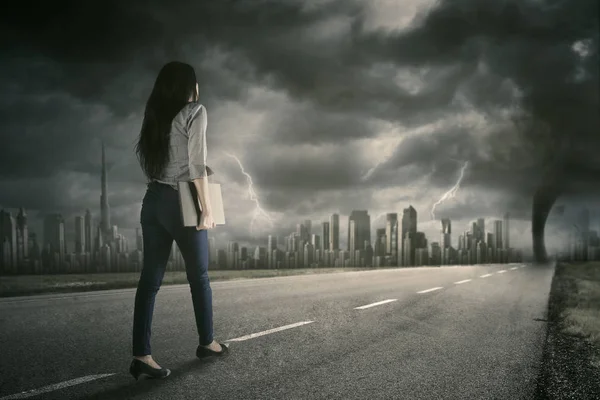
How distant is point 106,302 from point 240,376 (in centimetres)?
544

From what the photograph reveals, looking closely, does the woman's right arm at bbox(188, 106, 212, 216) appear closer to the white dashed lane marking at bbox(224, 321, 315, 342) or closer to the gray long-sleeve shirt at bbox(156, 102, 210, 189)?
the gray long-sleeve shirt at bbox(156, 102, 210, 189)

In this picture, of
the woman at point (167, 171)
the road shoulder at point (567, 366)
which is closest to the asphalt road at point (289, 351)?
the road shoulder at point (567, 366)

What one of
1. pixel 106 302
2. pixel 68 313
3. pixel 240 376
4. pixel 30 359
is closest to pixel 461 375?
pixel 240 376

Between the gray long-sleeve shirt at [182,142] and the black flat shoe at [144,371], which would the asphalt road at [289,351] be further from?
the gray long-sleeve shirt at [182,142]

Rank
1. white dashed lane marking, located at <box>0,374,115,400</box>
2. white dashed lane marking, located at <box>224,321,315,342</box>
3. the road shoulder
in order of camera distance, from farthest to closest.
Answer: white dashed lane marking, located at <box>224,321,315,342</box> → the road shoulder → white dashed lane marking, located at <box>0,374,115,400</box>

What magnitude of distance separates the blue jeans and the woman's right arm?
19cm

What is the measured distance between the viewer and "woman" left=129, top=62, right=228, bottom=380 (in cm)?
392

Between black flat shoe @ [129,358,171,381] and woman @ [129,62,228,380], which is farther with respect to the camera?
woman @ [129,62,228,380]

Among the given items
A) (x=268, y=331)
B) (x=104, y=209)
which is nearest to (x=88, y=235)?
(x=104, y=209)

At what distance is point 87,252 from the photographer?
113 ft

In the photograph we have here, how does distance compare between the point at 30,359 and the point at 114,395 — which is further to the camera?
the point at 30,359

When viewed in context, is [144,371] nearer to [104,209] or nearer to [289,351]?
[289,351]

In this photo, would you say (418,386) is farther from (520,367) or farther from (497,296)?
(497,296)

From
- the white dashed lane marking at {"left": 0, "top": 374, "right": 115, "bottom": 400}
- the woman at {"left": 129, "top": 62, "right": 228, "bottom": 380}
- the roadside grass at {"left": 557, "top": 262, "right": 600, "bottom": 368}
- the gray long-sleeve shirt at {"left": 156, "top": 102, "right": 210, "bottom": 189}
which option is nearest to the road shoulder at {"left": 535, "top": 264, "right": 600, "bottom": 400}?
the roadside grass at {"left": 557, "top": 262, "right": 600, "bottom": 368}
